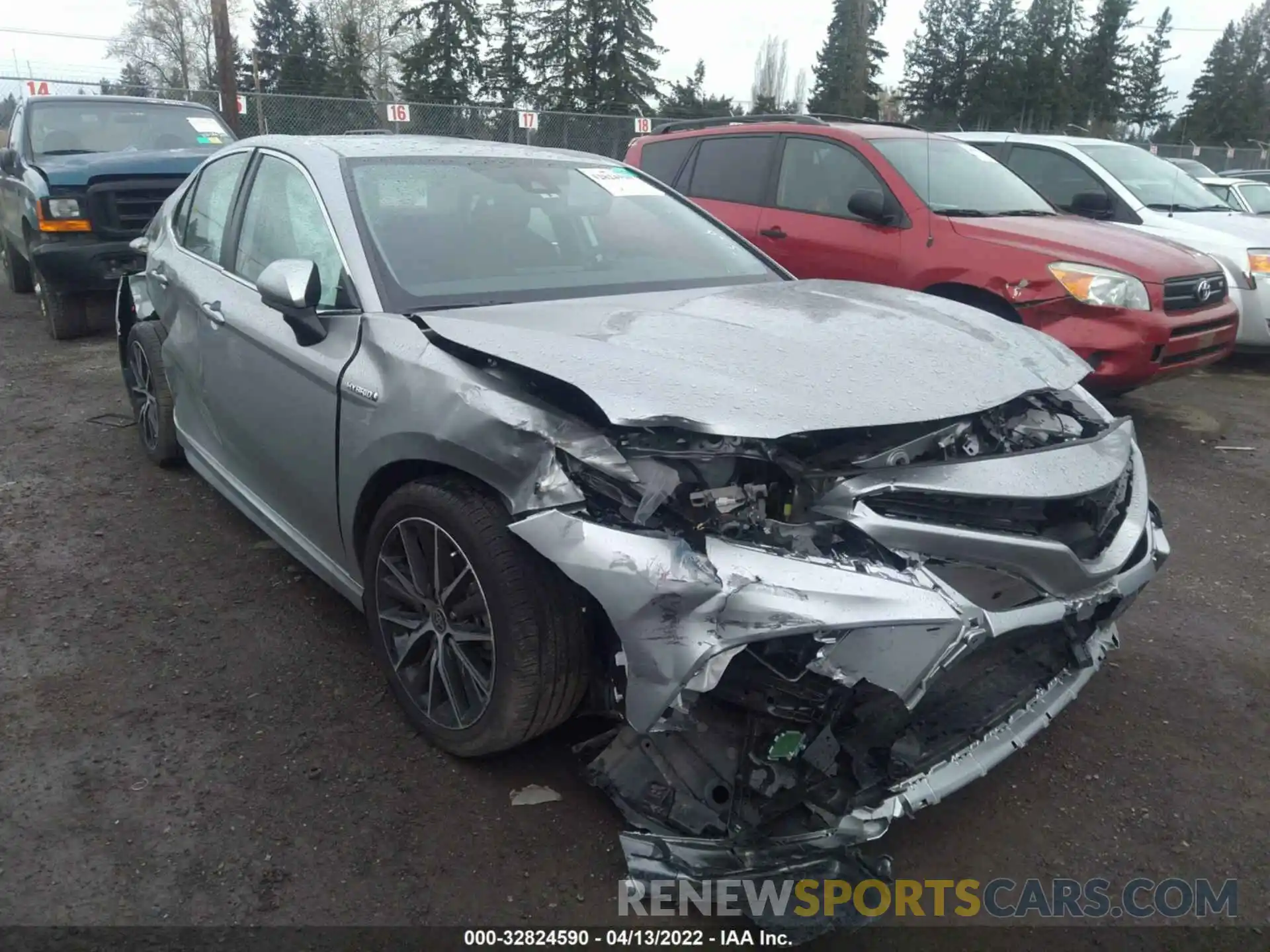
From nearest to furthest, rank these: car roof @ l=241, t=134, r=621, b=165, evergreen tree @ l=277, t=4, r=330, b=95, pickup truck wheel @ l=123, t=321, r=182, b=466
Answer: car roof @ l=241, t=134, r=621, b=165 → pickup truck wheel @ l=123, t=321, r=182, b=466 → evergreen tree @ l=277, t=4, r=330, b=95

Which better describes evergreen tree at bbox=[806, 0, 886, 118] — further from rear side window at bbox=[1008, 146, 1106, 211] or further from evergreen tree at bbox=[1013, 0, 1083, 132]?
rear side window at bbox=[1008, 146, 1106, 211]

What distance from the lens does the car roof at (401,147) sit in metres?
3.47

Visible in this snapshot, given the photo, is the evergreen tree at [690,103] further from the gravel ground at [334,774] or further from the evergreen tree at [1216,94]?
the gravel ground at [334,774]

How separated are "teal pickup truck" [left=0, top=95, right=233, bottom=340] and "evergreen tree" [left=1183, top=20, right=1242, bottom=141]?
51448mm

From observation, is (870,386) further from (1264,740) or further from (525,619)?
(1264,740)

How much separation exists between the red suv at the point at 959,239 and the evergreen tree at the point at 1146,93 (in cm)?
5294

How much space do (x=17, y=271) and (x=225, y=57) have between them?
21.8 feet

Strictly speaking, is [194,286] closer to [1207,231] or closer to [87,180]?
[87,180]

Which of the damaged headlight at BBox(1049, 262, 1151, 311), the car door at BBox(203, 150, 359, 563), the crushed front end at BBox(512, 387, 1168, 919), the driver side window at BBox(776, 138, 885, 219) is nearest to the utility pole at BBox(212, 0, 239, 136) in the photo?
the driver side window at BBox(776, 138, 885, 219)

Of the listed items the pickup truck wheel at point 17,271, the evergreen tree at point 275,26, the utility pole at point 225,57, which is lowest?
the pickup truck wheel at point 17,271

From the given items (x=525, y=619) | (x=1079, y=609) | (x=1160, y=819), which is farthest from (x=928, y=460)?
(x=1160, y=819)

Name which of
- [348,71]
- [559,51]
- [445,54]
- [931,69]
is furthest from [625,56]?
[931,69]

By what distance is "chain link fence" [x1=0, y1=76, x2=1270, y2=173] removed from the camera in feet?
54.3

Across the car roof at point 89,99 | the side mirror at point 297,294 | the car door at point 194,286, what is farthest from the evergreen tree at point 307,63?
the side mirror at point 297,294
